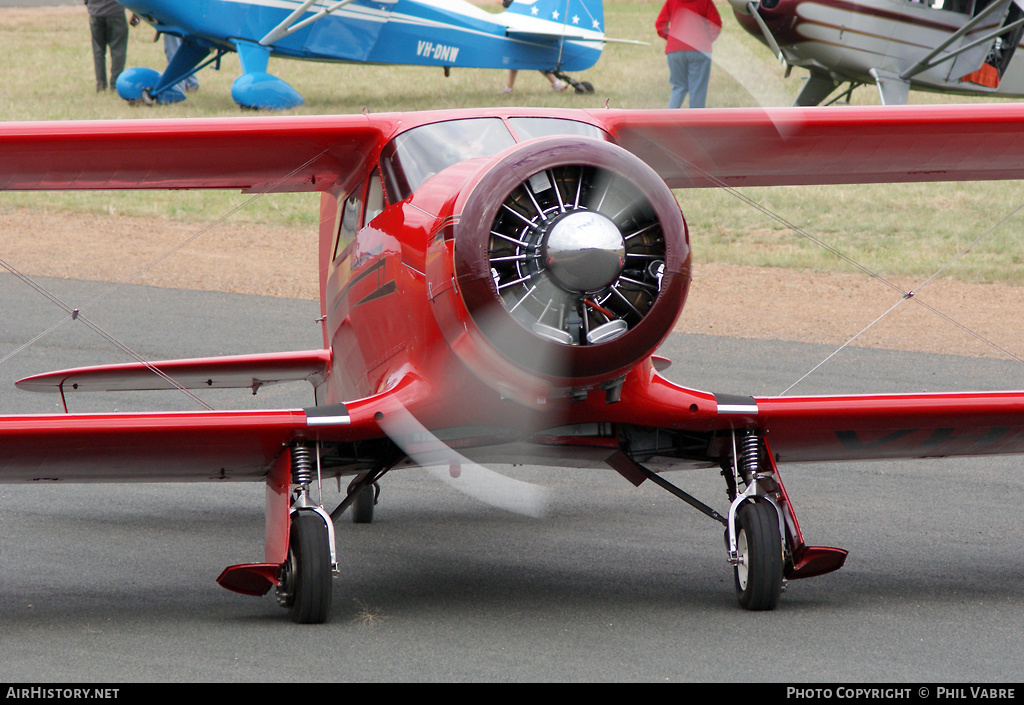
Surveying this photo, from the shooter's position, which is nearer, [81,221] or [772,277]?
A: [772,277]

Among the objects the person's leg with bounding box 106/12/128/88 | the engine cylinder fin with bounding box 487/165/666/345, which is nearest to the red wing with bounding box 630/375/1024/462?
the engine cylinder fin with bounding box 487/165/666/345

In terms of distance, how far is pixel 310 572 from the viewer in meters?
5.32

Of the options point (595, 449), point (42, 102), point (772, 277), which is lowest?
point (595, 449)

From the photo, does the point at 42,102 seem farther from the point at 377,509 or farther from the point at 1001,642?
the point at 1001,642

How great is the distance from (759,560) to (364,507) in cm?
331

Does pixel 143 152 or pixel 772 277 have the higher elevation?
pixel 772 277

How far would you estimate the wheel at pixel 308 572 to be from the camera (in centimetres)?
532

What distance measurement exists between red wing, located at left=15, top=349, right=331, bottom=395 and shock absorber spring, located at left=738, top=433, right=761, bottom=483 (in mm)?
2797

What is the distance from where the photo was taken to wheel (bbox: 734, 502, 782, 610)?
5492mm

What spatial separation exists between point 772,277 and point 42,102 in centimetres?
1534

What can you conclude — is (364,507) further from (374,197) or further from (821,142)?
(821,142)

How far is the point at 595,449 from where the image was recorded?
5754mm

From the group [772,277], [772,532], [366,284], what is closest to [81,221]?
[772,277]

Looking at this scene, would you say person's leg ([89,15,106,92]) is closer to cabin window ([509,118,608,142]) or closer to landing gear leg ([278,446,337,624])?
cabin window ([509,118,608,142])
